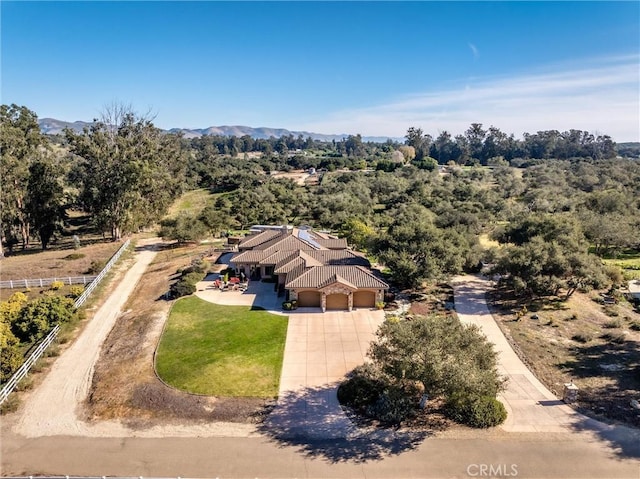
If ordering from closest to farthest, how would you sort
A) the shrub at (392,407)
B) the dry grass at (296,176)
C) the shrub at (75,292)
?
the shrub at (392,407), the shrub at (75,292), the dry grass at (296,176)

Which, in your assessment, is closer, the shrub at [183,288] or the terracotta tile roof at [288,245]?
the shrub at [183,288]

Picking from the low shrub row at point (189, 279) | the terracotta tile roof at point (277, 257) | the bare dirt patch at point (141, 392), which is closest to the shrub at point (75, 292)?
the bare dirt patch at point (141, 392)

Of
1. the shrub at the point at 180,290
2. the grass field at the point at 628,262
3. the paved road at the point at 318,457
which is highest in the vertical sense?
the shrub at the point at 180,290

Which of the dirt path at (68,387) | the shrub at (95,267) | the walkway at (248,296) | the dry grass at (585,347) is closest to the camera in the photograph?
the dirt path at (68,387)

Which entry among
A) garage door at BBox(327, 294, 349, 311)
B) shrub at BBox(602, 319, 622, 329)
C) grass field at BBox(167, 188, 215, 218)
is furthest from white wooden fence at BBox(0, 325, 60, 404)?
grass field at BBox(167, 188, 215, 218)

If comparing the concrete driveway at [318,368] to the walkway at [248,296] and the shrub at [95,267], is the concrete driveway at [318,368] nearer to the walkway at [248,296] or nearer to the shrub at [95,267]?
the walkway at [248,296]

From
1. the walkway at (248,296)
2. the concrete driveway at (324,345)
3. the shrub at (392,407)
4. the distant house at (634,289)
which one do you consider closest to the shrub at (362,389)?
the shrub at (392,407)

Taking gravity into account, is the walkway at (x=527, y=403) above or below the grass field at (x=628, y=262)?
below
